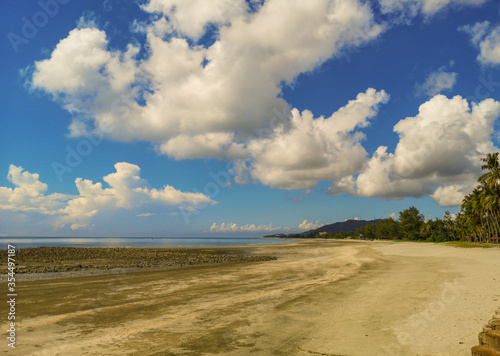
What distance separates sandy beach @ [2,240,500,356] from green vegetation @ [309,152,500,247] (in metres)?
63.7

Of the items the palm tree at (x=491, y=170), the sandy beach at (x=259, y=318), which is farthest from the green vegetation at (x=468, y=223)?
the sandy beach at (x=259, y=318)

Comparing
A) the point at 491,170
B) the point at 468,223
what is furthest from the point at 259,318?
the point at 468,223

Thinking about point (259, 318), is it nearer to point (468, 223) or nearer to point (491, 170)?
point (491, 170)


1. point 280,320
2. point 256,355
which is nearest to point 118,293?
point 280,320

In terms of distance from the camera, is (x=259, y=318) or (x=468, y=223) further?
(x=468, y=223)

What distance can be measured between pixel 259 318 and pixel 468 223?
359ft

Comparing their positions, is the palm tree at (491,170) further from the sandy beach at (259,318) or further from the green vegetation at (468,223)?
the sandy beach at (259,318)

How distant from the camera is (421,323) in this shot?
8.87m

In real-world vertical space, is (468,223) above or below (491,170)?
below

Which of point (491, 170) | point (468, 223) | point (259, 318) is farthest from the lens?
point (468, 223)

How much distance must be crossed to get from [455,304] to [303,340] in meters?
7.13

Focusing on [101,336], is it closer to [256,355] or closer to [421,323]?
[256,355]

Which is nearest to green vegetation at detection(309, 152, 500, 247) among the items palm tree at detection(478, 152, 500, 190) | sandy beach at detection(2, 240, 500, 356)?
palm tree at detection(478, 152, 500, 190)

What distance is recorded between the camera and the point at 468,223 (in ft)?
302
